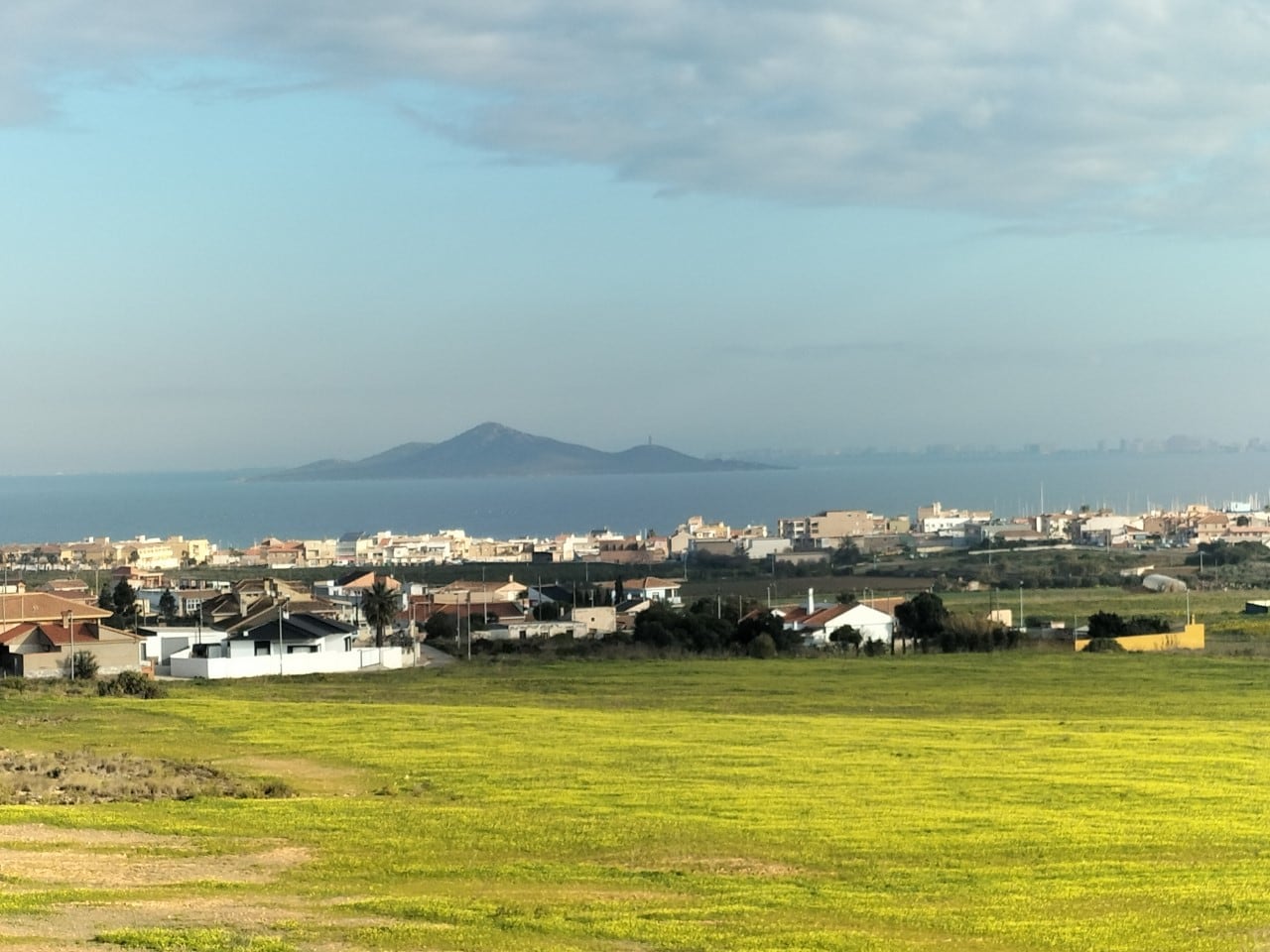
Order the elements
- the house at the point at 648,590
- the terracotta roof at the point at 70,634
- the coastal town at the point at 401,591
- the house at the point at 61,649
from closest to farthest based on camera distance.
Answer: the house at the point at 61,649
the terracotta roof at the point at 70,634
the coastal town at the point at 401,591
the house at the point at 648,590

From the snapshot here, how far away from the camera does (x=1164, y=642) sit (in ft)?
190

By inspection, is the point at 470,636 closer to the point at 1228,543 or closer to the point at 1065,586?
the point at 1065,586

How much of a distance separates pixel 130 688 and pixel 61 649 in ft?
38.7

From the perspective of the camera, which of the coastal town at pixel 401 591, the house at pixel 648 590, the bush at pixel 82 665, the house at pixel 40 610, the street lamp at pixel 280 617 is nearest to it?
the bush at pixel 82 665

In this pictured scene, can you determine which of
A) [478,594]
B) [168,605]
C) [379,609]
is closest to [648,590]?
[478,594]

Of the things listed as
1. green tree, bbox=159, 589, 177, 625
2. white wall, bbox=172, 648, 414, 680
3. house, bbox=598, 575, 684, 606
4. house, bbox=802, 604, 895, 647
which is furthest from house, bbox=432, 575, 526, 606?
white wall, bbox=172, 648, 414, 680

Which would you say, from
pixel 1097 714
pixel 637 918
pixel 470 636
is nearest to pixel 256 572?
pixel 470 636

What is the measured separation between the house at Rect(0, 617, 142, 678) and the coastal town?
0.07 m

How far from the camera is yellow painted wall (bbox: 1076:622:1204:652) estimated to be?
56.8 m

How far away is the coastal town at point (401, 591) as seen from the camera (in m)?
54.7

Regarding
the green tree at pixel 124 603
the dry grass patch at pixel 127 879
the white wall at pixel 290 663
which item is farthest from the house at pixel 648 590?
the dry grass patch at pixel 127 879

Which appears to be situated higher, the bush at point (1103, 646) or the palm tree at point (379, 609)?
the palm tree at point (379, 609)

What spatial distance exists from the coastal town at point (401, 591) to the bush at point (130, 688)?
943cm

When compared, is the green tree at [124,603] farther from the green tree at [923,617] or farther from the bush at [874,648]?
the green tree at [923,617]
